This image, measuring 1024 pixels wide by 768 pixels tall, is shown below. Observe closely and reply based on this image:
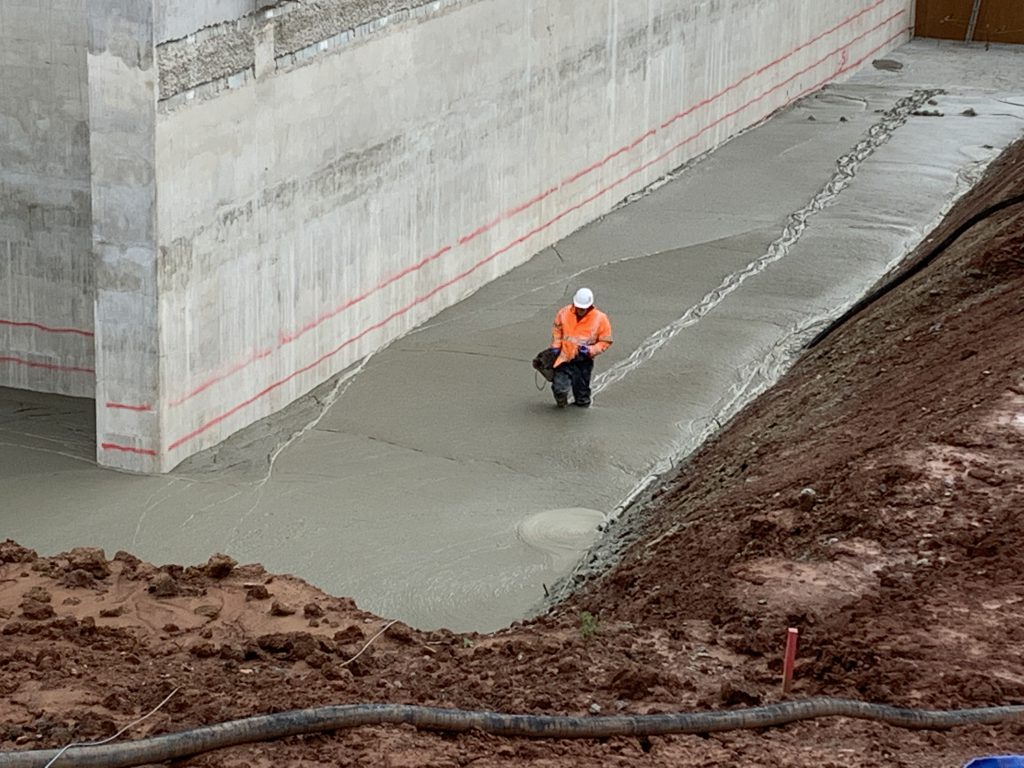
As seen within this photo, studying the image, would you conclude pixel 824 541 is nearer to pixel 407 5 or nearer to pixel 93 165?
pixel 93 165

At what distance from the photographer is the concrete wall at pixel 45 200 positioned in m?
12.7

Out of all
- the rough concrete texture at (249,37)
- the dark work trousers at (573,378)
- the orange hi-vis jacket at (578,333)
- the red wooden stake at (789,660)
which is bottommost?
the dark work trousers at (573,378)

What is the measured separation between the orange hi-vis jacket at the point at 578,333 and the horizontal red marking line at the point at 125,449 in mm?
3482

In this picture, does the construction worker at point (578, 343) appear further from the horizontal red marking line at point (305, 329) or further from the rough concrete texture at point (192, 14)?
the rough concrete texture at point (192, 14)

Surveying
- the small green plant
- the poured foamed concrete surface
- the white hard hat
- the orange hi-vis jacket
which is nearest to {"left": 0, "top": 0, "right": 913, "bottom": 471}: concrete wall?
the poured foamed concrete surface

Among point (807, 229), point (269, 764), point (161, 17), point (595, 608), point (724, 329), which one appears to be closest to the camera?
point (269, 764)

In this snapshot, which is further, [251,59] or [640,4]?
[640,4]

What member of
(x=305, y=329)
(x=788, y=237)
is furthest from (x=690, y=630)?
(x=788, y=237)

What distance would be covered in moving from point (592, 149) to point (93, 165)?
28.5 ft

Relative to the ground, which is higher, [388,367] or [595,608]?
[595,608]

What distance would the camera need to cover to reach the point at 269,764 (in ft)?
20.4

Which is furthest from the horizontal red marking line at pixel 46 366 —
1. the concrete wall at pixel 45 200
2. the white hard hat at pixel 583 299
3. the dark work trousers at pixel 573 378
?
the white hard hat at pixel 583 299

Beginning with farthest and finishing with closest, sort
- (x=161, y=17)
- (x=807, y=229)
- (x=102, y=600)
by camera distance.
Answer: (x=807, y=229) → (x=161, y=17) → (x=102, y=600)

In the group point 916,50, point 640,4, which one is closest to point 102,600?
point 640,4
